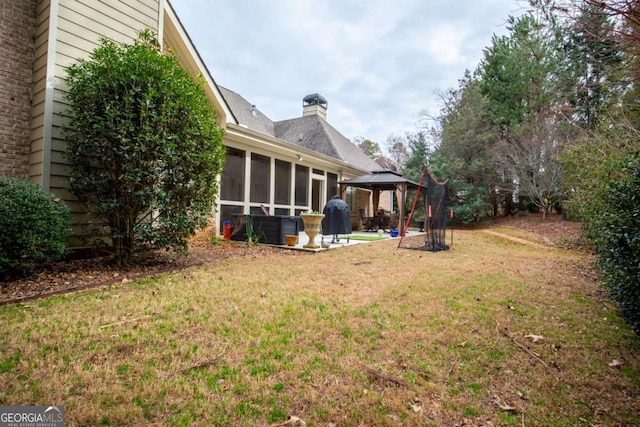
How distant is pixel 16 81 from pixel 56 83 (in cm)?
65

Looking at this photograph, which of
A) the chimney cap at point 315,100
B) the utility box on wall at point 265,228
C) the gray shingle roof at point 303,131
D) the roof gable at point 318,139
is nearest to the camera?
the utility box on wall at point 265,228

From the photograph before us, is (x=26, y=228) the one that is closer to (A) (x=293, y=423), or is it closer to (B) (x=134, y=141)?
(B) (x=134, y=141)

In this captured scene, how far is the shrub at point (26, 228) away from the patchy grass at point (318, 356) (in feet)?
2.80

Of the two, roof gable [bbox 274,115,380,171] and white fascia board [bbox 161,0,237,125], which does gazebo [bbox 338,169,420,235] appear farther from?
white fascia board [bbox 161,0,237,125]

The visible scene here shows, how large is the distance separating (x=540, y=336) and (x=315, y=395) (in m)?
2.16

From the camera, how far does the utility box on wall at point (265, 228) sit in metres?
7.39

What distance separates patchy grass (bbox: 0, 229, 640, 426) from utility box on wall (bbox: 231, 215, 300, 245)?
352 cm

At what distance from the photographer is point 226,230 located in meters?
7.90

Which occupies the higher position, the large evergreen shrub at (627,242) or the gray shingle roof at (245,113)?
the gray shingle roof at (245,113)

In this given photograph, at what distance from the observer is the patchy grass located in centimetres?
161

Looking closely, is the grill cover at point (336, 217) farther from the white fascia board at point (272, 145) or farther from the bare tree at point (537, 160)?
the bare tree at point (537, 160)

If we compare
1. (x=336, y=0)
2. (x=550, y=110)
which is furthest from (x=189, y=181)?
(x=550, y=110)

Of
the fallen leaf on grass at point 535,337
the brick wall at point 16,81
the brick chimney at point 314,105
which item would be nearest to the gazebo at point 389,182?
the brick chimney at point 314,105

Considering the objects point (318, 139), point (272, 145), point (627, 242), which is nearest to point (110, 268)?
point (272, 145)
